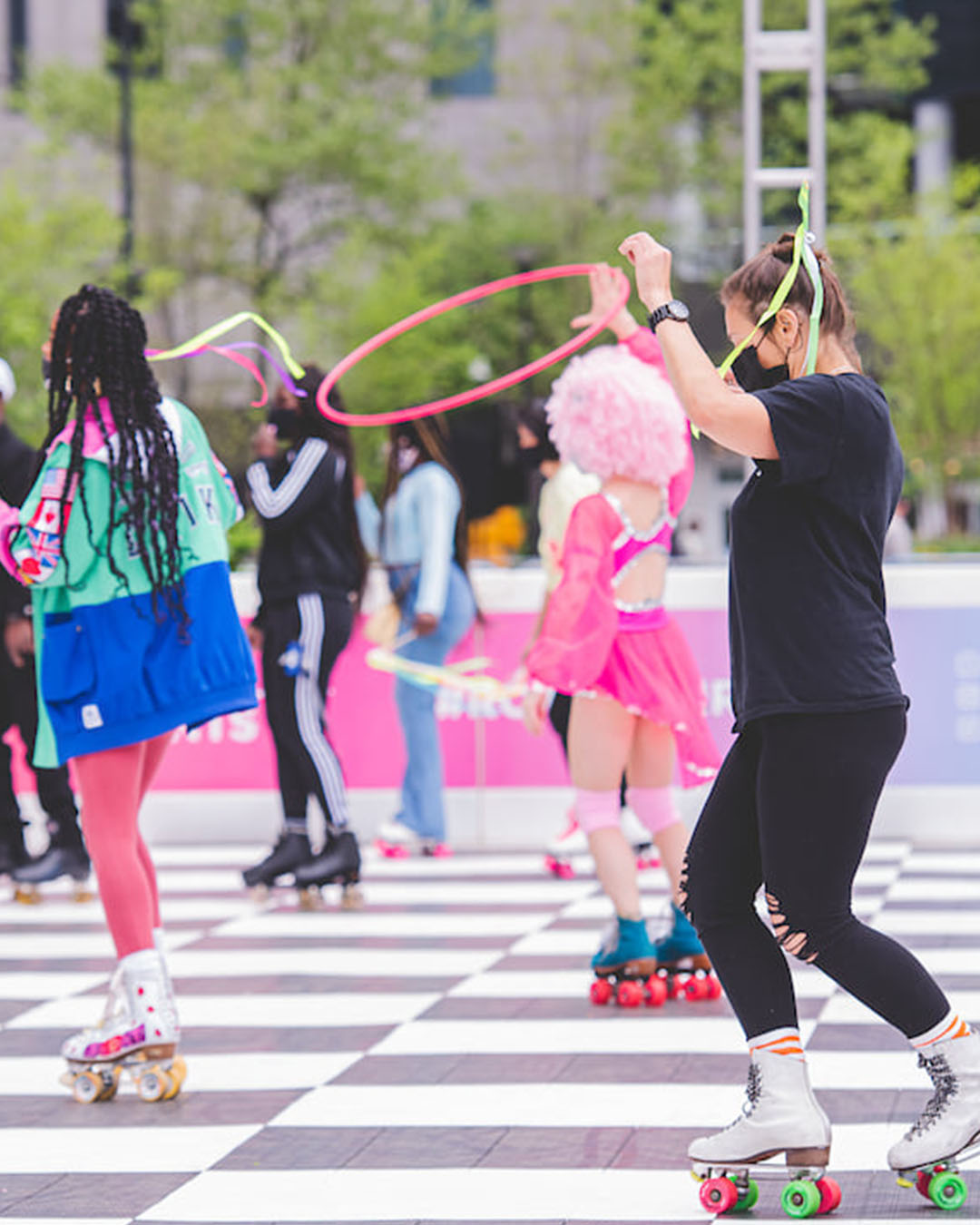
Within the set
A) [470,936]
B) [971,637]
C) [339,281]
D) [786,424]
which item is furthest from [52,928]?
[339,281]

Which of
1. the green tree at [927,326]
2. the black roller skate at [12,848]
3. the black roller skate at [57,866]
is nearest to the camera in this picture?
the black roller skate at [57,866]

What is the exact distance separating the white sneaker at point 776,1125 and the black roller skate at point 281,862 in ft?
14.5

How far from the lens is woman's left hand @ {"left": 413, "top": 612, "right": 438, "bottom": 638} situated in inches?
378

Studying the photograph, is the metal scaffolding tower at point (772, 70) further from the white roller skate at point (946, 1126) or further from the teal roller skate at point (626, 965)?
the white roller skate at point (946, 1126)

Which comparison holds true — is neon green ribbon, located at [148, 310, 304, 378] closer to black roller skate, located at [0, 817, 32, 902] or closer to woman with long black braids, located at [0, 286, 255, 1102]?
woman with long black braids, located at [0, 286, 255, 1102]

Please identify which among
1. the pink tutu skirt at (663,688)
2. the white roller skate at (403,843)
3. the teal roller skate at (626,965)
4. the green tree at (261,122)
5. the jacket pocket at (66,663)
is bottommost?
the white roller skate at (403,843)

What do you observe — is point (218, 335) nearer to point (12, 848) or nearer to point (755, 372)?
point (755, 372)

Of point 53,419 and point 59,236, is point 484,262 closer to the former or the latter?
point 59,236

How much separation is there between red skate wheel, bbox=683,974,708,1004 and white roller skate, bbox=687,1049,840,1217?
2319 millimetres

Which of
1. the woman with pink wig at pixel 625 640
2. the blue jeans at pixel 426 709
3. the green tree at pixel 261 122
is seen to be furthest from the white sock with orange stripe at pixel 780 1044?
the green tree at pixel 261 122

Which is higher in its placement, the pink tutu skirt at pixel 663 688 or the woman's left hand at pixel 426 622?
the pink tutu skirt at pixel 663 688

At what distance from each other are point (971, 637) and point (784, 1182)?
611cm

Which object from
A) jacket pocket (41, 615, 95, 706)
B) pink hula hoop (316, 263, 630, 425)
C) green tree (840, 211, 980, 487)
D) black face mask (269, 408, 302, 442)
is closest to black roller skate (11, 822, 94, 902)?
black face mask (269, 408, 302, 442)

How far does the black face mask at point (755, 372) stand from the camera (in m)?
4.08
